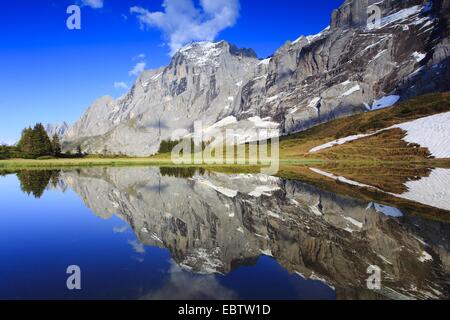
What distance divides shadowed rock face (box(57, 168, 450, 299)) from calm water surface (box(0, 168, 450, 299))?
5 cm

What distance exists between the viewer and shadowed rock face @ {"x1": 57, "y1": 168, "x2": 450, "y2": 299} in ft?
40.1

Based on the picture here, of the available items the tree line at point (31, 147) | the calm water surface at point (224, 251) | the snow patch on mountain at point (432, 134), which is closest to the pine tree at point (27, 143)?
the tree line at point (31, 147)

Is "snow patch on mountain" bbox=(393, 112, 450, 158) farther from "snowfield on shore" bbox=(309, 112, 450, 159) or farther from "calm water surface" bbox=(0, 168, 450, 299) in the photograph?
"calm water surface" bbox=(0, 168, 450, 299)

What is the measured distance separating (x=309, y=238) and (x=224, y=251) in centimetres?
439

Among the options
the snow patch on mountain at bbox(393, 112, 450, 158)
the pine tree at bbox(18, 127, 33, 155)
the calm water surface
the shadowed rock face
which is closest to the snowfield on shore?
the snow patch on mountain at bbox(393, 112, 450, 158)

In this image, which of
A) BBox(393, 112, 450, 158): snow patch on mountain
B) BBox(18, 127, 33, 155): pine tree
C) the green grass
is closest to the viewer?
BBox(393, 112, 450, 158): snow patch on mountain

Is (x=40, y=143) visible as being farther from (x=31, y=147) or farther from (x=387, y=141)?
(x=387, y=141)

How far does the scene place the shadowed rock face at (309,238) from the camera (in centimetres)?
1221

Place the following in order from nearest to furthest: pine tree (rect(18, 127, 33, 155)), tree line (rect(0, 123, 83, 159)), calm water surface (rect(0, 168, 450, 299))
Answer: calm water surface (rect(0, 168, 450, 299))
tree line (rect(0, 123, 83, 159))
pine tree (rect(18, 127, 33, 155))

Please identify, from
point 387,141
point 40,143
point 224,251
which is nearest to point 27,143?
point 40,143

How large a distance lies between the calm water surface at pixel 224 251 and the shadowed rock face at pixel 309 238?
0.17 feet

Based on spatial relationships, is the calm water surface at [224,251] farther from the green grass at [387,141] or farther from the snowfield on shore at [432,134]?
the green grass at [387,141]
